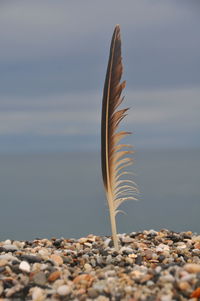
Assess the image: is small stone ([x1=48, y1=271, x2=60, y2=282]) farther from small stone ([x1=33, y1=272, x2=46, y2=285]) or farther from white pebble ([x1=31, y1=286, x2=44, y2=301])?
white pebble ([x1=31, y1=286, x2=44, y2=301])

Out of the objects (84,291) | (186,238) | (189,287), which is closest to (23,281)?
(84,291)

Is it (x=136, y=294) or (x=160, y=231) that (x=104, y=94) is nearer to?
(x=136, y=294)

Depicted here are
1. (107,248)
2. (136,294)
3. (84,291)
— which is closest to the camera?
(136,294)

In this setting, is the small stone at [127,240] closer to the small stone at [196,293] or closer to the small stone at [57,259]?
the small stone at [57,259]

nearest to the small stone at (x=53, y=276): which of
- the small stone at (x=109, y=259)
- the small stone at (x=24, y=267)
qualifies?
the small stone at (x=24, y=267)

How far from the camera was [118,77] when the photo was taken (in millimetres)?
5168

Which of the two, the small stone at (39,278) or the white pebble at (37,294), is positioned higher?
the small stone at (39,278)

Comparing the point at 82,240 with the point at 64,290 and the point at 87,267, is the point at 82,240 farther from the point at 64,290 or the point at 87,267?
the point at 64,290

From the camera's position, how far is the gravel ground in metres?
3.77

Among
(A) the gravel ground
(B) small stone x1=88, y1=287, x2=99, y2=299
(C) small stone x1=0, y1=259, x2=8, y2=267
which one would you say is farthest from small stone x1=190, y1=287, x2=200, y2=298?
(C) small stone x1=0, y1=259, x2=8, y2=267

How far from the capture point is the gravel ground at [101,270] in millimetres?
3768

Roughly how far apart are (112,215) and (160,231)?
78.1 inches

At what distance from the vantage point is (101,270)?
14.9 ft

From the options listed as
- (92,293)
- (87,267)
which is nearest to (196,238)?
(87,267)
